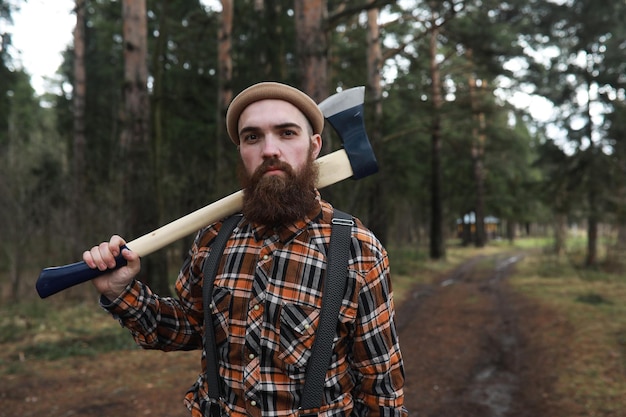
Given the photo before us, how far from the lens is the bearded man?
5.31ft

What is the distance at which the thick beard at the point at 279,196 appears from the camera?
1.73 metres

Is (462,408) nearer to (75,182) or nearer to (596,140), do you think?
(75,182)

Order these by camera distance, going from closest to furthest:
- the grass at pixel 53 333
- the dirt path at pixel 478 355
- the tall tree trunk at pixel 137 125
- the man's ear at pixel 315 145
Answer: the man's ear at pixel 315 145
the dirt path at pixel 478 355
the grass at pixel 53 333
the tall tree trunk at pixel 137 125

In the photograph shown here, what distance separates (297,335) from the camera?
5.26 feet

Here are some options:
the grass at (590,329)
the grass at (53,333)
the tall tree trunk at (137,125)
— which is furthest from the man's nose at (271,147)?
the tall tree trunk at (137,125)

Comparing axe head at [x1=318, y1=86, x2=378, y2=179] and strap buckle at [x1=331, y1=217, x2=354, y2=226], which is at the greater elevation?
axe head at [x1=318, y1=86, x2=378, y2=179]

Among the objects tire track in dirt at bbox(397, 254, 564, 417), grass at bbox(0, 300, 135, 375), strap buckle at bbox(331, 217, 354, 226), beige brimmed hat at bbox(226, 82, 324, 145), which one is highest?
beige brimmed hat at bbox(226, 82, 324, 145)

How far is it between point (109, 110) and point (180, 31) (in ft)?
22.6

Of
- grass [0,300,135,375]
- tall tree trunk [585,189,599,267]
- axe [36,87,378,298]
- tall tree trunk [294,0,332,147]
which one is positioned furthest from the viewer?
tall tree trunk [585,189,599,267]

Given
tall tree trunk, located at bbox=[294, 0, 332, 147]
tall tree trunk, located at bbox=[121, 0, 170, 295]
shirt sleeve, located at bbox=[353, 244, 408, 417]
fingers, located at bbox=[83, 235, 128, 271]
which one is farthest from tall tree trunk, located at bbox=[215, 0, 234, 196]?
shirt sleeve, located at bbox=[353, 244, 408, 417]

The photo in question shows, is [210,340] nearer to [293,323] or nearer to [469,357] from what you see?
[293,323]

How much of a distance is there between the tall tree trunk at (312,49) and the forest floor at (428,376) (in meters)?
3.45

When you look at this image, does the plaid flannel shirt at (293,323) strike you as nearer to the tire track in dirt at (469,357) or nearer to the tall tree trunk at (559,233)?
the tire track in dirt at (469,357)

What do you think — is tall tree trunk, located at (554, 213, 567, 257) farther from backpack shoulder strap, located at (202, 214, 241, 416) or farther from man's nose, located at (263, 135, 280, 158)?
backpack shoulder strap, located at (202, 214, 241, 416)
